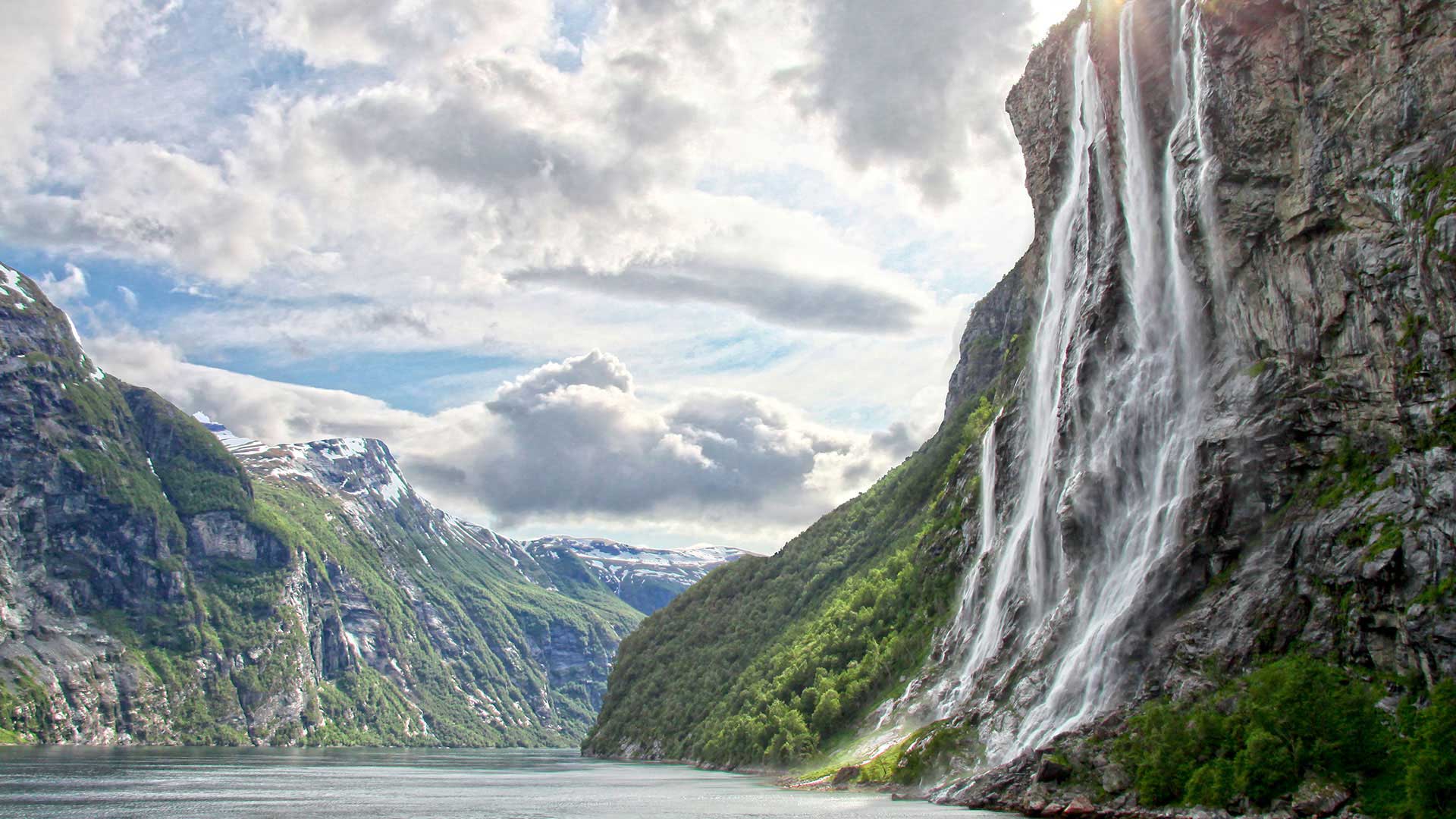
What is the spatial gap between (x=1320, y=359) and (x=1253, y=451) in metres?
5.80

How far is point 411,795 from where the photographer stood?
84188mm

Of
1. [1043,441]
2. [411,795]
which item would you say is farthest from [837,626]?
[411,795]

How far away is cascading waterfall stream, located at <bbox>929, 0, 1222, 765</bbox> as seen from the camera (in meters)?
60.3

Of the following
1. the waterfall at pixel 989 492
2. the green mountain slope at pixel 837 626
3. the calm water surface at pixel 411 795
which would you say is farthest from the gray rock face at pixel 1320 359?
the green mountain slope at pixel 837 626

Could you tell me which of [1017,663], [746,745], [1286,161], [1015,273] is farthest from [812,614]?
[1286,161]

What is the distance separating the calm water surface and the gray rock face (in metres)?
14.5

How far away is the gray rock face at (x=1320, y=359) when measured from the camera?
149ft

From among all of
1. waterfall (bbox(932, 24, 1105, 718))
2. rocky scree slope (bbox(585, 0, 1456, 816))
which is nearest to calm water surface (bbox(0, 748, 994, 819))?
rocky scree slope (bbox(585, 0, 1456, 816))

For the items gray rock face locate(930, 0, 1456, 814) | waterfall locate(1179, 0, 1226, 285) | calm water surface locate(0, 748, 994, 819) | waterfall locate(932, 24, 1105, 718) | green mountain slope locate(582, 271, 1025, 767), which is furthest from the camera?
green mountain slope locate(582, 271, 1025, 767)

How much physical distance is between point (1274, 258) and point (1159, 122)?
19.1 metres

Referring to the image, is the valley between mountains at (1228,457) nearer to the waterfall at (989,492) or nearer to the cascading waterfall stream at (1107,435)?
the cascading waterfall stream at (1107,435)

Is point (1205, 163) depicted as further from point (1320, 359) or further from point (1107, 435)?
point (1107, 435)

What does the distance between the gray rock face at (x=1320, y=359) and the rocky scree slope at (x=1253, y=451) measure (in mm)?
133

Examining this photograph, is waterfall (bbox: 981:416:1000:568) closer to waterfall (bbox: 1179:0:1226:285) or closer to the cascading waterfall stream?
the cascading waterfall stream
